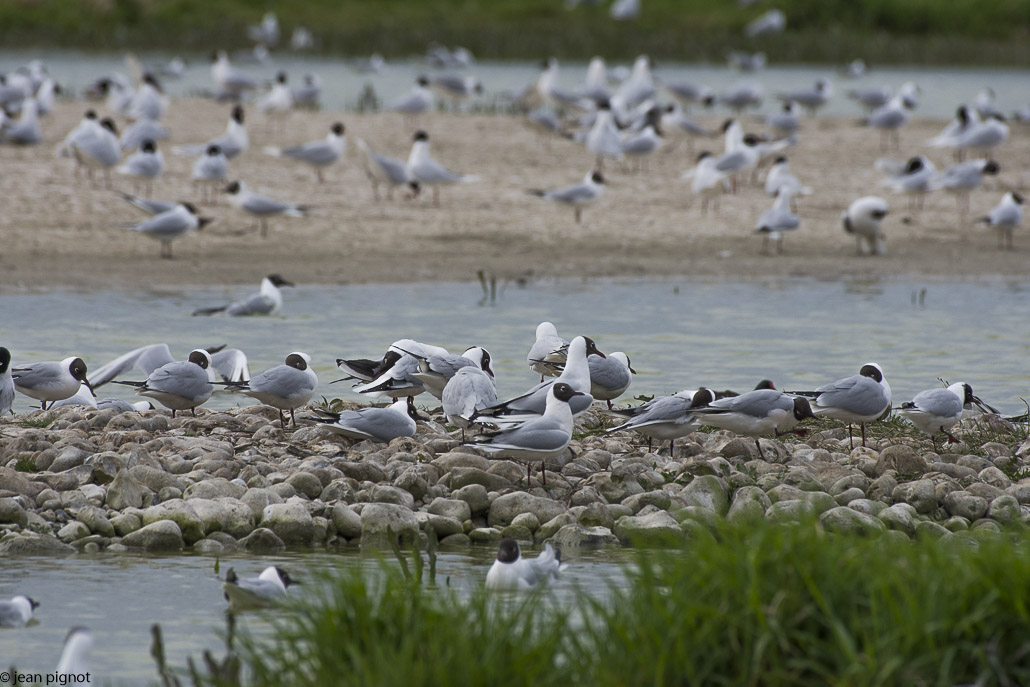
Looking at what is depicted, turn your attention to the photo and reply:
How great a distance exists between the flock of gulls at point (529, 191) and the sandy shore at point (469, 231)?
32 centimetres

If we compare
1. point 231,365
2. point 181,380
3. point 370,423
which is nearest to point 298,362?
point 181,380

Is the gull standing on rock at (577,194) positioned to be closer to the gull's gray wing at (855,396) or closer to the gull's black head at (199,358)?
the gull's black head at (199,358)

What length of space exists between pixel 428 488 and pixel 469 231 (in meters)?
10.4

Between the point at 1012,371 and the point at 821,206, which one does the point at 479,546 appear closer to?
the point at 1012,371

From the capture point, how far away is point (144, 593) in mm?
6297

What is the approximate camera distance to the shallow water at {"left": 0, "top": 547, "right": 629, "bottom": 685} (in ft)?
18.1

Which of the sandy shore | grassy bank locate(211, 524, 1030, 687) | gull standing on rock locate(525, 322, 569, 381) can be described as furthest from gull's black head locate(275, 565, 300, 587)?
the sandy shore

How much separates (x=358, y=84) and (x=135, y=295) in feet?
69.2

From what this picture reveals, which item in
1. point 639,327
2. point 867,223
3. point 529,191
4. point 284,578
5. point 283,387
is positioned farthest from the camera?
point 529,191

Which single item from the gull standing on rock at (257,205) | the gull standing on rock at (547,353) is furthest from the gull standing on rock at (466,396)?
the gull standing on rock at (257,205)

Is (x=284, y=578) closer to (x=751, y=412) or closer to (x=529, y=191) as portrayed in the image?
(x=751, y=412)

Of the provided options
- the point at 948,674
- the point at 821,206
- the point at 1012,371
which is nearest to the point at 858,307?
the point at 1012,371

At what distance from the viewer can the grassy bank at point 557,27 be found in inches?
1751

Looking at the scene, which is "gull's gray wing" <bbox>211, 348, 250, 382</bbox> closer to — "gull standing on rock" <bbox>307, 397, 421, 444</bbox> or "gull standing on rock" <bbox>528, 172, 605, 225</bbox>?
"gull standing on rock" <bbox>307, 397, 421, 444</bbox>
